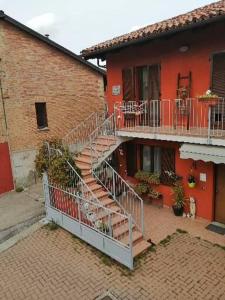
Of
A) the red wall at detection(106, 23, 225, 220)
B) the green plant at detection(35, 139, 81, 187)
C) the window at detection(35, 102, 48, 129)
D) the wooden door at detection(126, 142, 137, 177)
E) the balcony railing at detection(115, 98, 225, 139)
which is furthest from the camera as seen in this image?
the window at detection(35, 102, 48, 129)

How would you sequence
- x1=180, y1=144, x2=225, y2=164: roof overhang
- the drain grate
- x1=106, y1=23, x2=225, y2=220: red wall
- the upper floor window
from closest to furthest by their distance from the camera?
the drain grate
x1=180, y1=144, x2=225, y2=164: roof overhang
x1=106, y1=23, x2=225, y2=220: red wall
the upper floor window

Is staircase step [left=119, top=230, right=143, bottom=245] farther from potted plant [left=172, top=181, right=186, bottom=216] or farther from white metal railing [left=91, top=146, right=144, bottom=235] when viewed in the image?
potted plant [left=172, top=181, right=186, bottom=216]

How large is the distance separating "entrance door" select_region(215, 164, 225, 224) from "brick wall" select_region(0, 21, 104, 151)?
35.3ft

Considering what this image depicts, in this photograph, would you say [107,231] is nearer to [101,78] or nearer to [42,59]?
[42,59]

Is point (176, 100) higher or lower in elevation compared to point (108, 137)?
higher

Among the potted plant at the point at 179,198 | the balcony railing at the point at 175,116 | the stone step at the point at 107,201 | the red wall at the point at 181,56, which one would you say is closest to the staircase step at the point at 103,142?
the balcony railing at the point at 175,116

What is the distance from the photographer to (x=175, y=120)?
11461 millimetres

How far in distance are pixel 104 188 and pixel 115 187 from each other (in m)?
1.66

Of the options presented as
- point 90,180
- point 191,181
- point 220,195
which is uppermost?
point 90,180

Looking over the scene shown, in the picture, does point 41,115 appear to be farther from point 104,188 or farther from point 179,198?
point 179,198

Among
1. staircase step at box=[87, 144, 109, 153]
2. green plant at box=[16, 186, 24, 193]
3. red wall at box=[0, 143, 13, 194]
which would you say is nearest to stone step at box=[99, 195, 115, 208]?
staircase step at box=[87, 144, 109, 153]

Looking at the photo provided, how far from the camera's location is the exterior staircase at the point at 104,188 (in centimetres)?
977

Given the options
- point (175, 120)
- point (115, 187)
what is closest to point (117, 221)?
point (115, 187)

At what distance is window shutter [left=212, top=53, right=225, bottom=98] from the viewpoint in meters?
9.97
